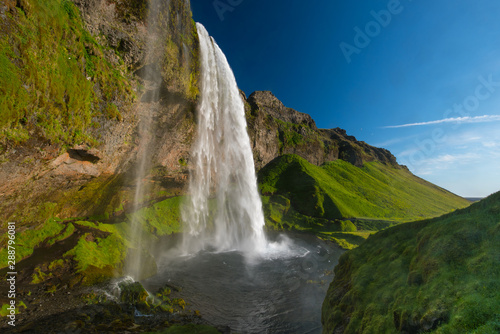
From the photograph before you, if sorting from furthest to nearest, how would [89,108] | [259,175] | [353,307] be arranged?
[259,175] → [89,108] → [353,307]

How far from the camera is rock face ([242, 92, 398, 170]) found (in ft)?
204

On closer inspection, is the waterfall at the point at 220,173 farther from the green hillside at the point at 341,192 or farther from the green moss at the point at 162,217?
the green hillside at the point at 341,192

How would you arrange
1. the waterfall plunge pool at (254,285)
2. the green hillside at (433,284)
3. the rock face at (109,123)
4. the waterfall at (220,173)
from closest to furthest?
the green hillside at (433,284) < the rock face at (109,123) < the waterfall plunge pool at (254,285) < the waterfall at (220,173)

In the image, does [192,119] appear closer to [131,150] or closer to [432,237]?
[131,150]

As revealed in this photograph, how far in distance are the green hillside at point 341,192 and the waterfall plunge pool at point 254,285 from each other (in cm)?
2455

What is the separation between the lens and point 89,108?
1505 cm

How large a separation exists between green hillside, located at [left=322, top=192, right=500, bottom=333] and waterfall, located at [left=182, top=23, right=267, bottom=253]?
21.7 meters

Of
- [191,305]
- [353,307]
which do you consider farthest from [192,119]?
[353,307]

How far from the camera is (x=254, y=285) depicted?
17797 millimetres

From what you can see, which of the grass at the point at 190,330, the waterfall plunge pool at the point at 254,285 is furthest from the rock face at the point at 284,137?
the grass at the point at 190,330

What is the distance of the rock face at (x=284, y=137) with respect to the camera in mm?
62094

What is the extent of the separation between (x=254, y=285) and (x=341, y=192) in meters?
52.0

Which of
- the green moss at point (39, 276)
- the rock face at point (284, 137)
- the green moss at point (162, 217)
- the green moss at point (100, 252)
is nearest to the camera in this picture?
the green moss at point (39, 276)

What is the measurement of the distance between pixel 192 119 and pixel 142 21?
10.9m
